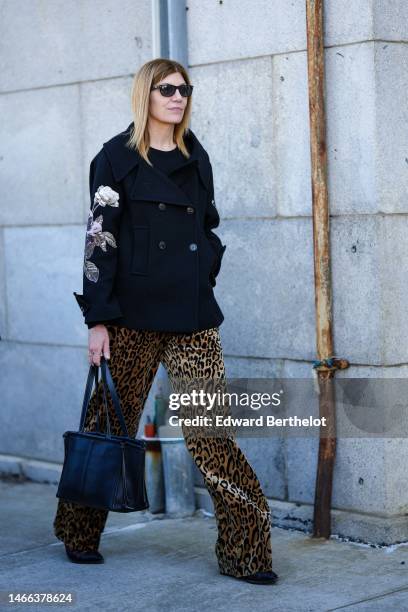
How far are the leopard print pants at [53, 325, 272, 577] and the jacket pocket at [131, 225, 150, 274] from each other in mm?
265

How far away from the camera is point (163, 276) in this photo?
17.2 ft

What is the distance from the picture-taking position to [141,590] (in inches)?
204

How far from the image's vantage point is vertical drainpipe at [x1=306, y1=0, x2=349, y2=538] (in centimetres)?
572

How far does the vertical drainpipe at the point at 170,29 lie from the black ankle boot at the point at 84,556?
2470 millimetres

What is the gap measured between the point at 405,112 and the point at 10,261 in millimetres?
2806

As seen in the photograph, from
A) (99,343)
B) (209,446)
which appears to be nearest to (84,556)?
(209,446)

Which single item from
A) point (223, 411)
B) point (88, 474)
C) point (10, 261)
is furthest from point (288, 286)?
point (10, 261)

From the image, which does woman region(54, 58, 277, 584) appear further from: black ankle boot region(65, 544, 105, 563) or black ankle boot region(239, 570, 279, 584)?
black ankle boot region(65, 544, 105, 563)

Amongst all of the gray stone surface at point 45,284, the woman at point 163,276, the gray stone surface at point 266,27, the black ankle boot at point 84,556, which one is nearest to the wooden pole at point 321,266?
the gray stone surface at point 266,27

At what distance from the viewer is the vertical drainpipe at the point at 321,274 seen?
18.8ft

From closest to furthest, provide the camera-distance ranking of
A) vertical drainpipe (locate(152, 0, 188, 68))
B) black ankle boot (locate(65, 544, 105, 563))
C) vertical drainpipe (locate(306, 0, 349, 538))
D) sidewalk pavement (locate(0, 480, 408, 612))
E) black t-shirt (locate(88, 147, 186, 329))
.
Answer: sidewalk pavement (locate(0, 480, 408, 612))
black t-shirt (locate(88, 147, 186, 329))
black ankle boot (locate(65, 544, 105, 563))
vertical drainpipe (locate(306, 0, 349, 538))
vertical drainpipe (locate(152, 0, 188, 68))

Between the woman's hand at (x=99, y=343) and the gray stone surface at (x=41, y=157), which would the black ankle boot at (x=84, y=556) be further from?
the gray stone surface at (x=41, y=157)

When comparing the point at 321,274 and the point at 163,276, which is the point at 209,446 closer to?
the point at 163,276

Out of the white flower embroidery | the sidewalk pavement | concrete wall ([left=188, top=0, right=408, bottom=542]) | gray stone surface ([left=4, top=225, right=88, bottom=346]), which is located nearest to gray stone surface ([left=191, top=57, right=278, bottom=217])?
concrete wall ([left=188, top=0, right=408, bottom=542])
